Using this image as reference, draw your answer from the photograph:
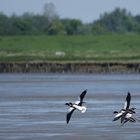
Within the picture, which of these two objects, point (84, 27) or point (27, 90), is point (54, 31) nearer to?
point (84, 27)

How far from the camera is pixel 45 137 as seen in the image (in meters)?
29.3

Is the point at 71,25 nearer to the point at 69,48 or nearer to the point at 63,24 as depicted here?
the point at 63,24

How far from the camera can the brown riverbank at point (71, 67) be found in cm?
7256

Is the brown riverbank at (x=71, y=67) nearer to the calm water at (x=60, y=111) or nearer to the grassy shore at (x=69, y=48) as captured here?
the grassy shore at (x=69, y=48)

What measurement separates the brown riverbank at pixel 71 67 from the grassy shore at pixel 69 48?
4.52 m

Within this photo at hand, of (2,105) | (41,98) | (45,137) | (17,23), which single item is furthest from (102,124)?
(17,23)

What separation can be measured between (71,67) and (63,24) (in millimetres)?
61292

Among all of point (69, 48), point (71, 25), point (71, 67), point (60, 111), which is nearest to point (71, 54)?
point (69, 48)

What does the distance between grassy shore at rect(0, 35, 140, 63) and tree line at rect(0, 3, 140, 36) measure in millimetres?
17183

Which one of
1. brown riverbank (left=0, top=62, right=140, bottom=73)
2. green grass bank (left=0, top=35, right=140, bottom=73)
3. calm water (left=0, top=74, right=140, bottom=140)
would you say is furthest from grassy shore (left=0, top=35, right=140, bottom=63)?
calm water (left=0, top=74, right=140, bottom=140)

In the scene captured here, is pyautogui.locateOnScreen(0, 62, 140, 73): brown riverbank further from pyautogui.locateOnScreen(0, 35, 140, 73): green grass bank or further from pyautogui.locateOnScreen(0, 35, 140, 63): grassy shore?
pyautogui.locateOnScreen(0, 35, 140, 63): grassy shore

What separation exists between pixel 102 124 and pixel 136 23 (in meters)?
119

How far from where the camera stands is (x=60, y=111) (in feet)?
119

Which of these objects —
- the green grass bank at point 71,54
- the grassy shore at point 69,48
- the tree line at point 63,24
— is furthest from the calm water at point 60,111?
the tree line at point 63,24
